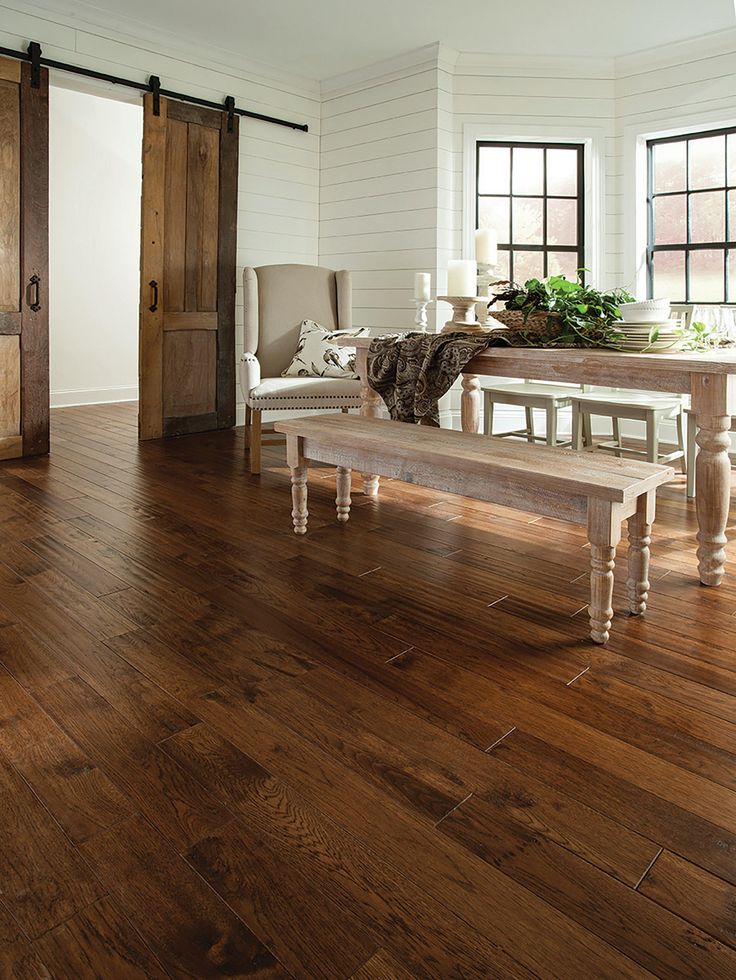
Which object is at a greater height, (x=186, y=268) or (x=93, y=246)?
(x=93, y=246)

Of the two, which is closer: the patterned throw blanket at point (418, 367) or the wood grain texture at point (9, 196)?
the patterned throw blanket at point (418, 367)

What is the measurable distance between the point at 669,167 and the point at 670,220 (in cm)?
34

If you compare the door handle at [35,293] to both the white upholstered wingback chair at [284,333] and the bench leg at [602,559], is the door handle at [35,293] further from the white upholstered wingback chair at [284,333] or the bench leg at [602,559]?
the bench leg at [602,559]

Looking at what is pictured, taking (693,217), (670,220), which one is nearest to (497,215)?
(670,220)

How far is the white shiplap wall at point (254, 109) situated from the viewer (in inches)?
176

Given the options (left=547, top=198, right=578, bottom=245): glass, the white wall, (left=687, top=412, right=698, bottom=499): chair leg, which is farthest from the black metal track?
(left=687, top=412, right=698, bottom=499): chair leg

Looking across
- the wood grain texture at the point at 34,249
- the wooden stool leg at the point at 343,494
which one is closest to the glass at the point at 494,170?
the wood grain texture at the point at 34,249

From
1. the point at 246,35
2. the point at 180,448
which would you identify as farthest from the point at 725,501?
the point at 246,35

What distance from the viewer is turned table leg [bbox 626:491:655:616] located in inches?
87.3

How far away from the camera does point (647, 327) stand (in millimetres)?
2803

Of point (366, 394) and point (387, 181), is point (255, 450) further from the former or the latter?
point (387, 181)

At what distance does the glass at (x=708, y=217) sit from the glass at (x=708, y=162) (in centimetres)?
7

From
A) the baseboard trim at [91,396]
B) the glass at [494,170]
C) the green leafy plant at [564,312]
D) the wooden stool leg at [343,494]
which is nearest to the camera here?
the green leafy plant at [564,312]

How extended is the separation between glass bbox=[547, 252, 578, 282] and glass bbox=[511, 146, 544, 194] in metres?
0.46
